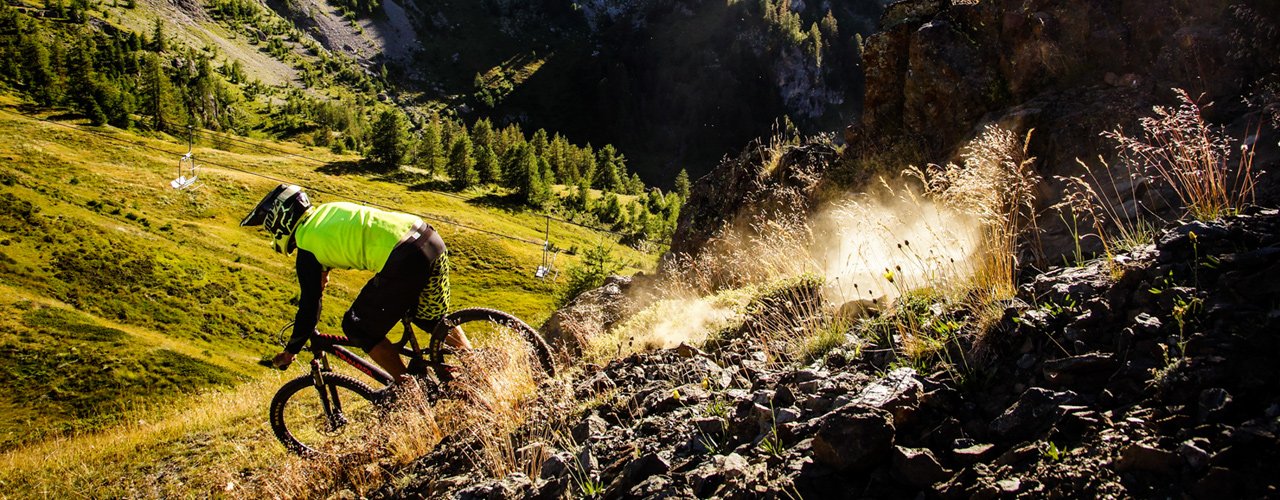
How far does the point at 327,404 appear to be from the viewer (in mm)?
7312

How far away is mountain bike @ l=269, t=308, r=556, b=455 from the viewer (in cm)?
693

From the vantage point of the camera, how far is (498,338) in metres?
7.17

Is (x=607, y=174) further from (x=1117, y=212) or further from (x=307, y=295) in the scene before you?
(x=1117, y=212)

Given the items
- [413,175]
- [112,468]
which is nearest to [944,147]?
[112,468]

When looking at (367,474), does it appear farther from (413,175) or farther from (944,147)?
(413,175)

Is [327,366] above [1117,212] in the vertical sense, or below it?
below

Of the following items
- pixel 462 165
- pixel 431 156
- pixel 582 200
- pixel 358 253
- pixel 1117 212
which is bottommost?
pixel 582 200

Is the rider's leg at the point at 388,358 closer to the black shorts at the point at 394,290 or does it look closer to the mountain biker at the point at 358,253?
the mountain biker at the point at 358,253

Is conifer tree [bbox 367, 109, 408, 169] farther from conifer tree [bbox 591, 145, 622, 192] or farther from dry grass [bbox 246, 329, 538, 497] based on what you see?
dry grass [bbox 246, 329, 538, 497]

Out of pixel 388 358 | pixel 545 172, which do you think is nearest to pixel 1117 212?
pixel 388 358

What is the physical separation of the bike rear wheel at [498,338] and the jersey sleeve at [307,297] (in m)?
1.24

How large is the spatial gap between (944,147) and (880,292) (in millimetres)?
6385

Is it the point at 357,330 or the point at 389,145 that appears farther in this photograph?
the point at 389,145

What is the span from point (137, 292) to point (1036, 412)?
6691 cm
